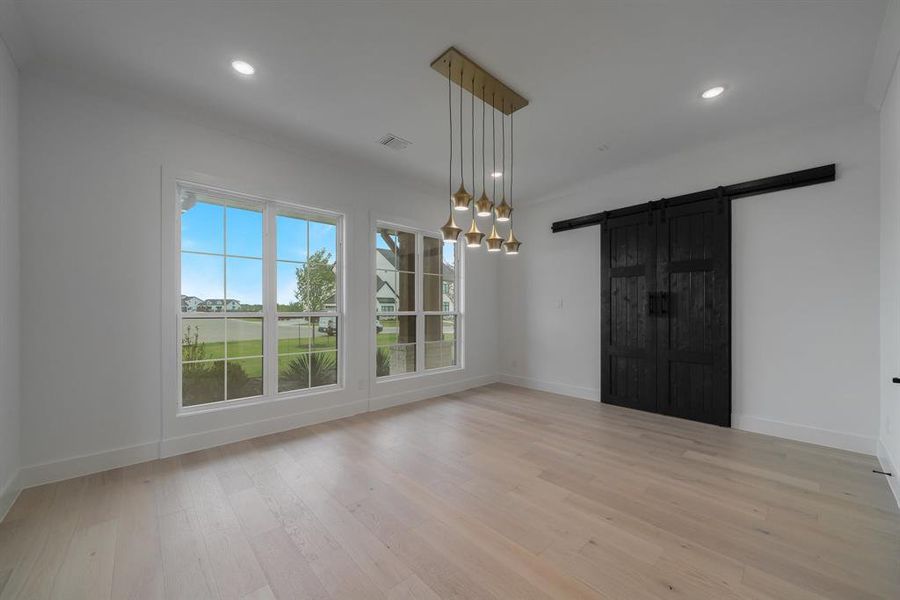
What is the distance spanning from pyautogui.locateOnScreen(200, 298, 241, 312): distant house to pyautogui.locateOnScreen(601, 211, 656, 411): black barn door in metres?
4.42

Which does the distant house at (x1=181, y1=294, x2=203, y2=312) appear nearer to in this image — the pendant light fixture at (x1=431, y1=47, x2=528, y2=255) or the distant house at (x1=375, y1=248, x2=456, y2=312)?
the distant house at (x1=375, y1=248, x2=456, y2=312)

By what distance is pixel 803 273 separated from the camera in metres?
3.40

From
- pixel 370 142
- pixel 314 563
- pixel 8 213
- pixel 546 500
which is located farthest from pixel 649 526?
pixel 8 213

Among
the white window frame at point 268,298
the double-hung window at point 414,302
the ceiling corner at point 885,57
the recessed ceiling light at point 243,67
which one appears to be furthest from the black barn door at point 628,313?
the recessed ceiling light at point 243,67

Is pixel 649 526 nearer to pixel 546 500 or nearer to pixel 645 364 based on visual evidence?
pixel 546 500

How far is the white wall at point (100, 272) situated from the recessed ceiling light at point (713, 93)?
4166 mm

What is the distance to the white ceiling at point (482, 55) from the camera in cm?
214

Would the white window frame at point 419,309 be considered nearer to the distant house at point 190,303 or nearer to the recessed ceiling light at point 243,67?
the distant house at point 190,303

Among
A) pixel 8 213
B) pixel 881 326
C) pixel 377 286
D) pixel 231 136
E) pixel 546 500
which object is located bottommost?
pixel 546 500

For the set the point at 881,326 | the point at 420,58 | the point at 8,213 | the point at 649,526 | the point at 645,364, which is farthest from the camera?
the point at 645,364

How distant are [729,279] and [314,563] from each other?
4498 mm

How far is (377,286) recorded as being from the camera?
4605 mm

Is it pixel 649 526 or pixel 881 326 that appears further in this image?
pixel 881 326

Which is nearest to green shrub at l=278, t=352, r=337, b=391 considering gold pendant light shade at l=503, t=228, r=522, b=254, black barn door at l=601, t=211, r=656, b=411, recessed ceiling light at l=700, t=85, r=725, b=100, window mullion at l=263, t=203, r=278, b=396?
window mullion at l=263, t=203, r=278, b=396
